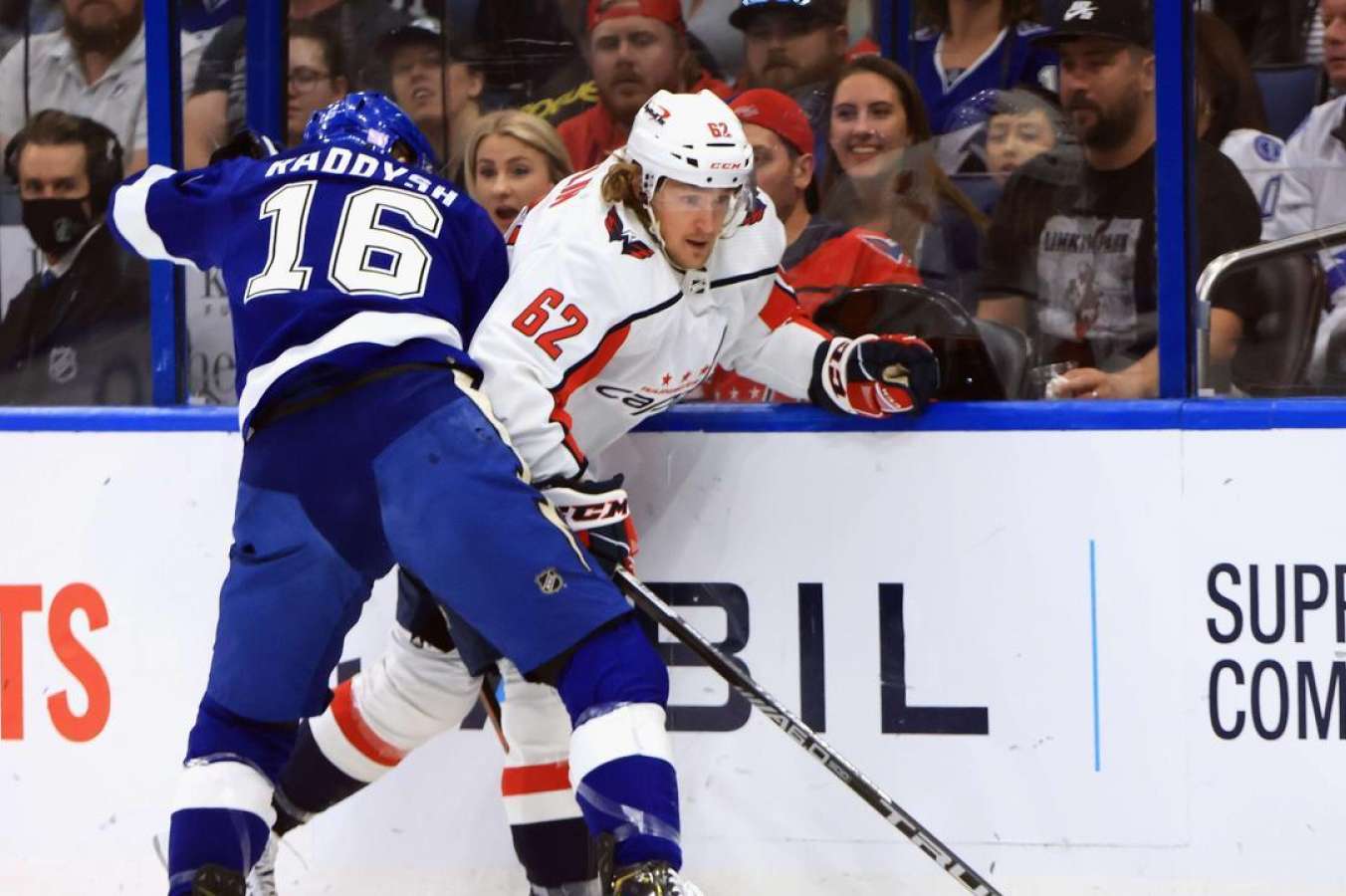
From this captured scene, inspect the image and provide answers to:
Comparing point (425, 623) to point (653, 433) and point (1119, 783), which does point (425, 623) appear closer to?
point (653, 433)

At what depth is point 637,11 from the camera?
321 centimetres

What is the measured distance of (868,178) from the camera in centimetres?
312

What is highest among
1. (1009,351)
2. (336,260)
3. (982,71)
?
(982,71)

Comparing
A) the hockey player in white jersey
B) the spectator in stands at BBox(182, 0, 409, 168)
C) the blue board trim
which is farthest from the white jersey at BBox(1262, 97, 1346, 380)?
the spectator in stands at BBox(182, 0, 409, 168)

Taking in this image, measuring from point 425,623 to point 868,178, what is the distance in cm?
97

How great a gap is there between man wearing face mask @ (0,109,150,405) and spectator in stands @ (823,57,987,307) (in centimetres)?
117

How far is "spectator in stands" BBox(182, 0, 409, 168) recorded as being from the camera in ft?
10.8

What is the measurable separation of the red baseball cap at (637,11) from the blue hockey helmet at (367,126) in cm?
46

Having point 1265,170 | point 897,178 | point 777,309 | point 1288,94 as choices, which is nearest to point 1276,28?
point 1288,94

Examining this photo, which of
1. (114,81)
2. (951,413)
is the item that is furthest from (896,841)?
(114,81)

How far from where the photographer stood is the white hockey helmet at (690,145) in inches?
106

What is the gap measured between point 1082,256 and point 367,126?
1088 mm

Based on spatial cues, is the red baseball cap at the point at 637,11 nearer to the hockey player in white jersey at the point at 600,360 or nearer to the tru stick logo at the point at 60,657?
the hockey player in white jersey at the point at 600,360

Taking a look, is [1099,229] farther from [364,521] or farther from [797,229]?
[364,521]
